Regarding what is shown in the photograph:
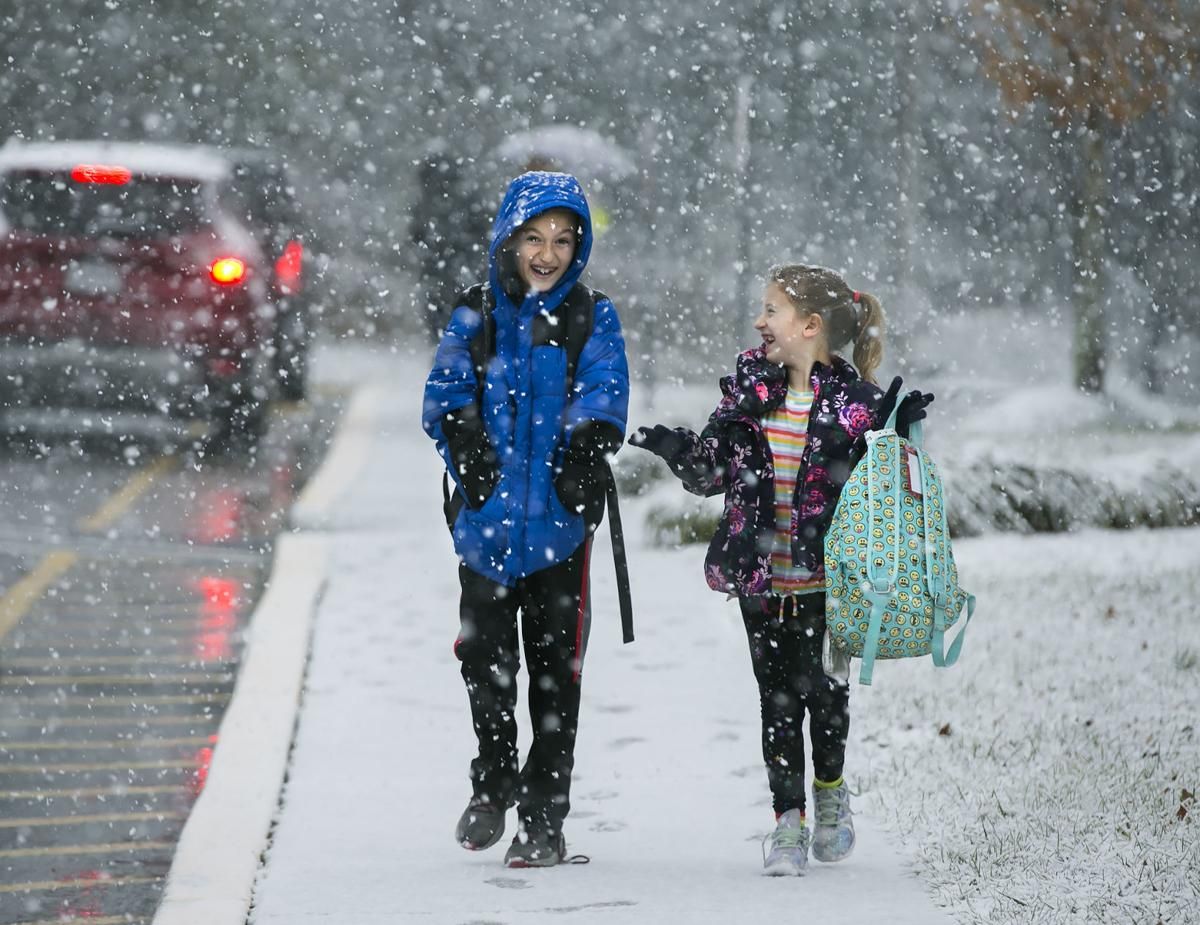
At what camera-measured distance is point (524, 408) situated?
4.29 meters

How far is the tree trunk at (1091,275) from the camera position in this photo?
576 inches

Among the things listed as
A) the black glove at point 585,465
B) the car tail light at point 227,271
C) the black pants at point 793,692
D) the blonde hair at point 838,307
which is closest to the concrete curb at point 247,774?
the black glove at point 585,465

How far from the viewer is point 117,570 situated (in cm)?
830

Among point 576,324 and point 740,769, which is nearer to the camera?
point 576,324

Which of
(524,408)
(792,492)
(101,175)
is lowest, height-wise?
(792,492)

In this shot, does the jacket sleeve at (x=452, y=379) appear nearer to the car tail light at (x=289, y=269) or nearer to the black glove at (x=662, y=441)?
the black glove at (x=662, y=441)

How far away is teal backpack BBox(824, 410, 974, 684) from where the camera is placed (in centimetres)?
415

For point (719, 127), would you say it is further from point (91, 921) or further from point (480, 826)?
point (91, 921)

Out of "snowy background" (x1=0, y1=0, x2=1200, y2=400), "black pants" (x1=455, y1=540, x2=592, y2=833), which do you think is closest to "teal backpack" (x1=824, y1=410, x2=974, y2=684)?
"black pants" (x1=455, y1=540, x2=592, y2=833)

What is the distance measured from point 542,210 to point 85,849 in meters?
Answer: 1.98

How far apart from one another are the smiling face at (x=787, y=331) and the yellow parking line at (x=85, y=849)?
197cm

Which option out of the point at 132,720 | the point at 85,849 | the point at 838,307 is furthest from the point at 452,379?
the point at 132,720

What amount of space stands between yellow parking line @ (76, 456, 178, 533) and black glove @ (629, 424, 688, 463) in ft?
18.6

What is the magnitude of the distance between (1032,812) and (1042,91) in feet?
31.2
